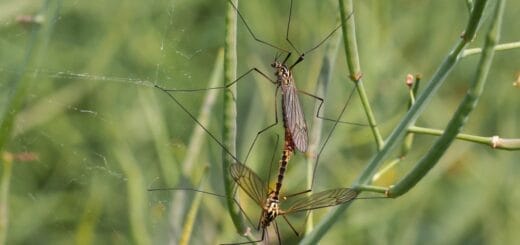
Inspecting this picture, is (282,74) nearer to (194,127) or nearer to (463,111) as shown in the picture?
(194,127)

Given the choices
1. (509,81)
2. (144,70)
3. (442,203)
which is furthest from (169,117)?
(509,81)

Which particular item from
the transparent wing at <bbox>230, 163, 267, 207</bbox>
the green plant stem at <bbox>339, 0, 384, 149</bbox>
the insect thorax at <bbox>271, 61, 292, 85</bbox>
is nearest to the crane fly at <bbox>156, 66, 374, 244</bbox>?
the transparent wing at <bbox>230, 163, 267, 207</bbox>

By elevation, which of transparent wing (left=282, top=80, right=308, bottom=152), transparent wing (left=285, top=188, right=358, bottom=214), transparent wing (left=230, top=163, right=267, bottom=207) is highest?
transparent wing (left=282, top=80, right=308, bottom=152)

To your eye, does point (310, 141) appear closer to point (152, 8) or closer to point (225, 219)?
point (225, 219)

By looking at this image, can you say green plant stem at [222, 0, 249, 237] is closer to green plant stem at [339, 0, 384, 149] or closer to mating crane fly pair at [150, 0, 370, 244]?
mating crane fly pair at [150, 0, 370, 244]

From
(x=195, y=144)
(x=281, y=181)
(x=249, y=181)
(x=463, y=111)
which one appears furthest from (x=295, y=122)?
(x=463, y=111)

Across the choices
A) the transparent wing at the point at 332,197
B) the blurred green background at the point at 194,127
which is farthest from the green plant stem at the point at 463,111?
the blurred green background at the point at 194,127
